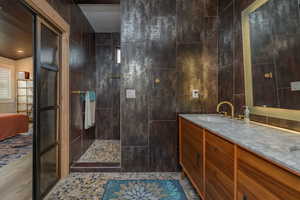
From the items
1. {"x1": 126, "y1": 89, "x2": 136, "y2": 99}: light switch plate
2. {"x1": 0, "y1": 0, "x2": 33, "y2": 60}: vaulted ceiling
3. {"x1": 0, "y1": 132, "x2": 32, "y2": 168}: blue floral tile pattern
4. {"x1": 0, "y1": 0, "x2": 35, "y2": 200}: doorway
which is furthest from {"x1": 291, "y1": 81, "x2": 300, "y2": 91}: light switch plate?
{"x1": 0, "y1": 132, "x2": 32, "y2": 168}: blue floral tile pattern

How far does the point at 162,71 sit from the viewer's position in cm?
254

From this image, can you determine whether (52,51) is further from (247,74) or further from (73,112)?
(247,74)

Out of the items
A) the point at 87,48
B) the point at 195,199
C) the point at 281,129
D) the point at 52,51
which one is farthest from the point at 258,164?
the point at 87,48

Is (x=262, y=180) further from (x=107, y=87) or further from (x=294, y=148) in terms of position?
(x=107, y=87)

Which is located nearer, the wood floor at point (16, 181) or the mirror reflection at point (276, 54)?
the mirror reflection at point (276, 54)

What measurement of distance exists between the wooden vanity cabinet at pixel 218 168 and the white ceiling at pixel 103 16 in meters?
2.79

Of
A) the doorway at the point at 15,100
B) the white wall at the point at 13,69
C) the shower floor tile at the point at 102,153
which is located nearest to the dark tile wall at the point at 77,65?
the shower floor tile at the point at 102,153

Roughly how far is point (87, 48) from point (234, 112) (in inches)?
119

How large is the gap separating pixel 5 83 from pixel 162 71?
6.75 meters

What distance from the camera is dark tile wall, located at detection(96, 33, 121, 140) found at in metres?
4.14

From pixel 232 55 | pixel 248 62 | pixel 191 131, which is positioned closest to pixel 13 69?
pixel 191 131

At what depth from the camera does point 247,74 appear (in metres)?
1.87

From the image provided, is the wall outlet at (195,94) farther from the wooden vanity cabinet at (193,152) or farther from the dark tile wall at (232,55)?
the wooden vanity cabinet at (193,152)

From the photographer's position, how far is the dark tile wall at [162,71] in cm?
251
